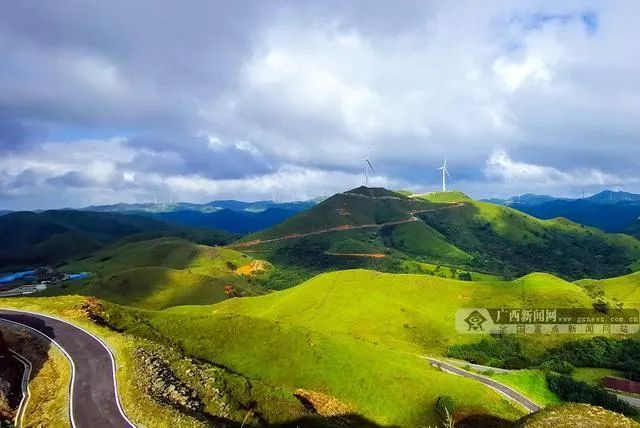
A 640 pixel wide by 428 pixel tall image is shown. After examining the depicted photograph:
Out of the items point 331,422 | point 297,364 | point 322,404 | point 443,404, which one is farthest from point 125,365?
point 443,404

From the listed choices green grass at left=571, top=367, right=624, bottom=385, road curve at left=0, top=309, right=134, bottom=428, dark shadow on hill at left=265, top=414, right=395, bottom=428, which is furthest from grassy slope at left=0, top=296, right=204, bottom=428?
green grass at left=571, top=367, right=624, bottom=385

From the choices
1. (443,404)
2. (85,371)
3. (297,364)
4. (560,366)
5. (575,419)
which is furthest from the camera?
(560,366)

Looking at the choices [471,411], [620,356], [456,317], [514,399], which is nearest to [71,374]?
[471,411]

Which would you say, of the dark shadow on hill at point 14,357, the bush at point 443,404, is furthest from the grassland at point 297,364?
the dark shadow on hill at point 14,357

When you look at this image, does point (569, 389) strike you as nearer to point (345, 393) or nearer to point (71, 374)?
point (345, 393)

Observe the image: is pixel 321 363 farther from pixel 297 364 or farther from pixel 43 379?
pixel 43 379

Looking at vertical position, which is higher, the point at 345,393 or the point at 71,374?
the point at 71,374

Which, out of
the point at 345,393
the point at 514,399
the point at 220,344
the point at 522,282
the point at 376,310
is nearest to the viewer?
the point at 345,393
